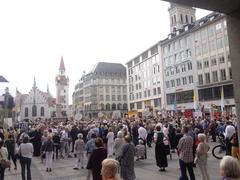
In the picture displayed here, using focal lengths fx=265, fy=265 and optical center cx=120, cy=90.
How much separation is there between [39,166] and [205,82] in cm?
4707

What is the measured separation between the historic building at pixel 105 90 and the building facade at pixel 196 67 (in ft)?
113

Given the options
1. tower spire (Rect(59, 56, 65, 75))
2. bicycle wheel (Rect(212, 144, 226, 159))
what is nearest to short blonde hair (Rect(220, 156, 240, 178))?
bicycle wheel (Rect(212, 144, 226, 159))

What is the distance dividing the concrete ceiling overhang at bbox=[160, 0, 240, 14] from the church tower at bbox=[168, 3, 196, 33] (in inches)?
3155

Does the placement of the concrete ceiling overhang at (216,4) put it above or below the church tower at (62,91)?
below

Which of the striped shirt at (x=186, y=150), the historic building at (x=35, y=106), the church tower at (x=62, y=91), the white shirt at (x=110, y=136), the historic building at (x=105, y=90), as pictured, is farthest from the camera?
the church tower at (x=62, y=91)

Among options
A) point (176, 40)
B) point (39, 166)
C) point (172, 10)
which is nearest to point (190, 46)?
point (176, 40)

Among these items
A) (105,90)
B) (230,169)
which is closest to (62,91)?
(105,90)

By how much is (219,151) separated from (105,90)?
97.8 meters

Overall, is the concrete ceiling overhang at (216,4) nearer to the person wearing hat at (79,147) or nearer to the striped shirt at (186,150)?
the striped shirt at (186,150)

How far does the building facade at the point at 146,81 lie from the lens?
238 feet

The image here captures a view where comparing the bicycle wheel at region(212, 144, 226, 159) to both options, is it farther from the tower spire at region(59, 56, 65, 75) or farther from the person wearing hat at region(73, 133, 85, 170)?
the tower spire at region(59, 56, 65, 75)

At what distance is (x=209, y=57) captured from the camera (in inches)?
2163

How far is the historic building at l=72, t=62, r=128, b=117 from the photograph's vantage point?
110 m

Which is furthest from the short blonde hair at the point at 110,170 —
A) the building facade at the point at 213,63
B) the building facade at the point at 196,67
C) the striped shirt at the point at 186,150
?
the building facade at the point at 213,63
